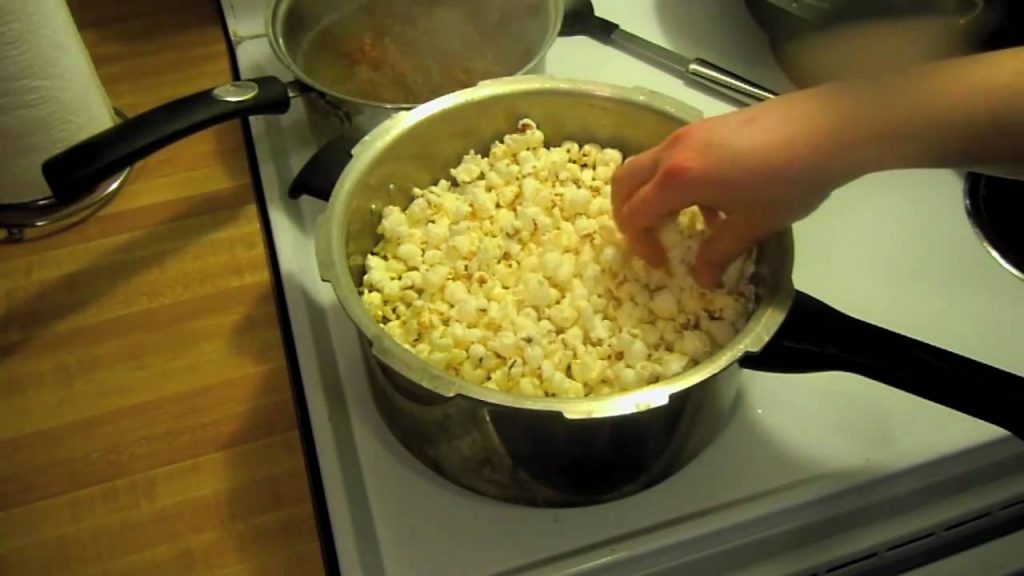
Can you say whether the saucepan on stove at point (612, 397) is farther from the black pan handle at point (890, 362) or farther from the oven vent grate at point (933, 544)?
the oven vent grate at point (933, 544)

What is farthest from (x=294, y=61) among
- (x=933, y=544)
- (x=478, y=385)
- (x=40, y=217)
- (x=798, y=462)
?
(x=933, y=544)

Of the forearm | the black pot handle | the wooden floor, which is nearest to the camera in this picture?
the forearm

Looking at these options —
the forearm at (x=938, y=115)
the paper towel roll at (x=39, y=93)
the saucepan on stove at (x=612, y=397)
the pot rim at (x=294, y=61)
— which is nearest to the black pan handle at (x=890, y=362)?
the saucepan on stove at (x=612, y=397)

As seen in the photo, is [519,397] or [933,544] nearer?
[519,397]

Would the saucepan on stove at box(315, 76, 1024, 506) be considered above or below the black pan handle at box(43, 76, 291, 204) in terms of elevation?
below

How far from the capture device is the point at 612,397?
0.45 meters

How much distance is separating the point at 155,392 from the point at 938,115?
0.46m

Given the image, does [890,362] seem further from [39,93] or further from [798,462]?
[39,93]

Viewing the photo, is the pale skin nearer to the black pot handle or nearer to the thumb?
the thumb

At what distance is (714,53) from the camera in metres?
0.78

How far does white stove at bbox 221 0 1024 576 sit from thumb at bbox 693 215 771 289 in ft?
0.29

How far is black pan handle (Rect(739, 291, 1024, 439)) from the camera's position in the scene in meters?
0.48

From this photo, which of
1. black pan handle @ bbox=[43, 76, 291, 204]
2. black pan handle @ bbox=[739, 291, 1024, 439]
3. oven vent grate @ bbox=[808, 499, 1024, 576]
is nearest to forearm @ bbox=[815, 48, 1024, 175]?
black pan handle @ bbox=[739, 291, 1024, 439]

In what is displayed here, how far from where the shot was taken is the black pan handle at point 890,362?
48 centimetres
